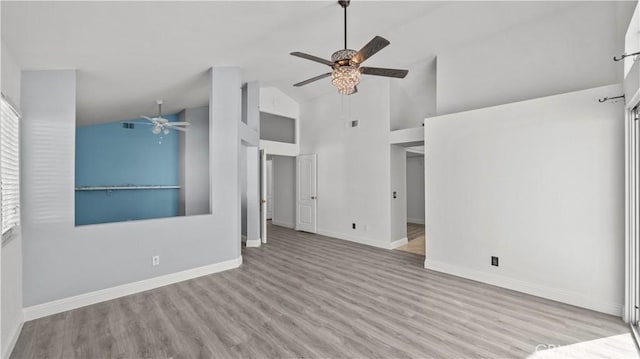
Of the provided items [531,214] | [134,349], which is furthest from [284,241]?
[531,214]

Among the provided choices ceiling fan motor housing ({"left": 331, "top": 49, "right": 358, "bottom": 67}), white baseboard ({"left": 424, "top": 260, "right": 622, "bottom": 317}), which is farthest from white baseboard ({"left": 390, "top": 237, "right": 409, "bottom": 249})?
ceiling fan motor housing ({"left": 331, "top": 49, "right": 358, "bottom": 67})

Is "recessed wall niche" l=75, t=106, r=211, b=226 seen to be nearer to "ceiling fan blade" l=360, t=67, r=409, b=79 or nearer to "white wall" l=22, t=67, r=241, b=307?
"white wall" l=22, t=67, r=241, b=307

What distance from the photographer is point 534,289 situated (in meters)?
3.33

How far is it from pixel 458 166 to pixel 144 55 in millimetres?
4383

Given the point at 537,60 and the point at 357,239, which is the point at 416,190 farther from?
the point at 537,60

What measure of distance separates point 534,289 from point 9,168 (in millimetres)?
5565

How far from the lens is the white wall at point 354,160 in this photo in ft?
18.9

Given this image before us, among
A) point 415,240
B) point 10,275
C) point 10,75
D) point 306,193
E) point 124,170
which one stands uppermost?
point 10,75

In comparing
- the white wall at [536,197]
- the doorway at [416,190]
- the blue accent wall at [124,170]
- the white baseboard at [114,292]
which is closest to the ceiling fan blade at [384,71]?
the white wall at [536,197]

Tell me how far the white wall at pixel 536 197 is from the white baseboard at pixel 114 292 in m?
3.47

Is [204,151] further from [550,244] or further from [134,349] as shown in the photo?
[550,244]

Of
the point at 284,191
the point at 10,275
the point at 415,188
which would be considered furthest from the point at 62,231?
the point at 415,188

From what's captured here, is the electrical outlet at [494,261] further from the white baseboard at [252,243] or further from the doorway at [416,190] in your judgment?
the doorway at [416,190]

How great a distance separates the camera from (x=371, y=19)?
11.9ft
